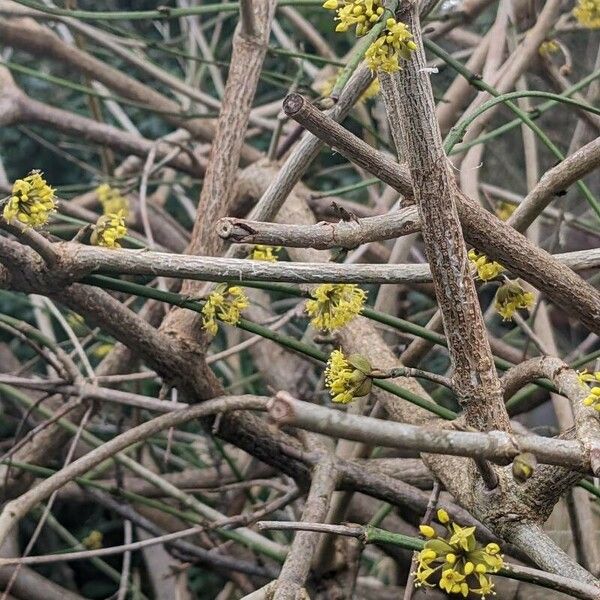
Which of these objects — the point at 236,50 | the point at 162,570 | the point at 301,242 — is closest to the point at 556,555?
the point at 301,242

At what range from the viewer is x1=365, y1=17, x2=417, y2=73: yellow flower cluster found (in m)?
0.50

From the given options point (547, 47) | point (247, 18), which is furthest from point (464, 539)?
point (547, 47)

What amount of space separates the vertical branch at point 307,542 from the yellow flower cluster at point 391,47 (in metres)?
0.40

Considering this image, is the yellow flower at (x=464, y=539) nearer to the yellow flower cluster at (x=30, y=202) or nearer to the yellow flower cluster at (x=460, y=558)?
the yellow flower cluster at (x=460, y=558)

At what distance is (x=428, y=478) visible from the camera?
1.02 metres

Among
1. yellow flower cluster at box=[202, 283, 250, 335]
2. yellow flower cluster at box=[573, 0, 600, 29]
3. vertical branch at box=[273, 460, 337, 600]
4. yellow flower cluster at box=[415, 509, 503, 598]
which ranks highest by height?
yellow flower cluster at box=[573, 0, 600, 29]

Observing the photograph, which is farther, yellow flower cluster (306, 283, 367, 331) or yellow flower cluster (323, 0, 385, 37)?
yellow flower cluster (306, 283, 367, 331)

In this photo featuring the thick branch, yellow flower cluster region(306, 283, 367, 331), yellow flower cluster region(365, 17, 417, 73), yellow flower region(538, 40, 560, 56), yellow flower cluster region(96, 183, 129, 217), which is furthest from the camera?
yellow flower cluster region(96, 183, 129, 217)

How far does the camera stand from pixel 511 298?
75cm

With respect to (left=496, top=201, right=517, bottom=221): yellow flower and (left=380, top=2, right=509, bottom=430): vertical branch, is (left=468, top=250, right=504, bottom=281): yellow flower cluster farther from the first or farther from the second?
(left=496, top=201, right=517, bottom=221): yellow flower

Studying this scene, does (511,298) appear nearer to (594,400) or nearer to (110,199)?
(594,400)

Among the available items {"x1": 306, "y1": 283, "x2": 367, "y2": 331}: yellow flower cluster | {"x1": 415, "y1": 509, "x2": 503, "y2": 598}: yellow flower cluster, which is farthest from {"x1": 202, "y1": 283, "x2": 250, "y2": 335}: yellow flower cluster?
{"x1": 415, "y1": 509, "x2": 503, "y2": 598}: yellow flower cluster

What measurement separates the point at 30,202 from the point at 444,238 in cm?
31

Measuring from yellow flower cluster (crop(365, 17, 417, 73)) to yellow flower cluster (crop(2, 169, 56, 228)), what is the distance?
0.95 ft
